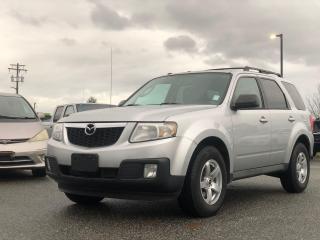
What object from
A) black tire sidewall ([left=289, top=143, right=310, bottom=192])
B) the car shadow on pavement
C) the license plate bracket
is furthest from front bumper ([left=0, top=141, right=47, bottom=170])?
black tire sidewall ([left=289, top=143, right=310, bottom=192])

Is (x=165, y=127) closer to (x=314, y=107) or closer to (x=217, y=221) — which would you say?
(x=217, y=221)

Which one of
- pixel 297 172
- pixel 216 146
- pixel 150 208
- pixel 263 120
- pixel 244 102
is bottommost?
pixel 150 208

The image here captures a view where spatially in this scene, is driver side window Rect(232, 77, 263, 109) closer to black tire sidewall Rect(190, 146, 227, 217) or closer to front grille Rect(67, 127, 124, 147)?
black tire sidewall Rect(190, 146, 227, 217)

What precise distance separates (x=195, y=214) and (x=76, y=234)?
1346 mm

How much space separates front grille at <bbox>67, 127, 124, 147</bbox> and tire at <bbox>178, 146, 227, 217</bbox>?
870 mm

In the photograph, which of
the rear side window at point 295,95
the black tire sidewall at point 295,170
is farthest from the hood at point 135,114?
the rear side window at point 295,95

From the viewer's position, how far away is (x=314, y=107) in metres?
41.1

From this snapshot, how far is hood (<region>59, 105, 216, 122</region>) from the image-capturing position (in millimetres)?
5508

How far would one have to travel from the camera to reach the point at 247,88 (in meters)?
6.99

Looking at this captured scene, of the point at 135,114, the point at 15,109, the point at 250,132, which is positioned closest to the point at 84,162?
the point at 135,114

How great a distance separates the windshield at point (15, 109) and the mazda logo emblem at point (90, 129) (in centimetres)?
441

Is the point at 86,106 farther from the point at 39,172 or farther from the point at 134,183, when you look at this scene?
the point at 134,183

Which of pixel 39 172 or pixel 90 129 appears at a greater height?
pixel 90 129

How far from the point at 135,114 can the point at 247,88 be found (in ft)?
6.65
